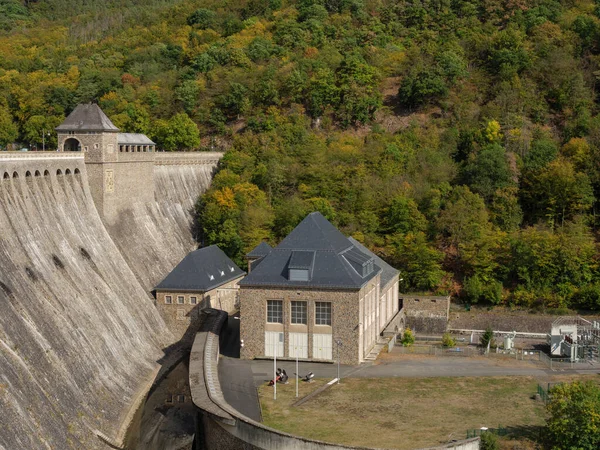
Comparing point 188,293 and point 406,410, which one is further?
point 188,293

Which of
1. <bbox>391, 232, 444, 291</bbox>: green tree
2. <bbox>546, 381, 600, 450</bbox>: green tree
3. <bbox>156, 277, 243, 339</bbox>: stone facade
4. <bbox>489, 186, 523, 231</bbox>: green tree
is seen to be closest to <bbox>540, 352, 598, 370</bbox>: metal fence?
<bbox>546, 381, 600, 450</bbox>: green tree

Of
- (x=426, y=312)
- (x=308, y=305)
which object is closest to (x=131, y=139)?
(x=308, y=305)

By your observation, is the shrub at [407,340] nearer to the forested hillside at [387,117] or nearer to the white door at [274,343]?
the white door at [274,343]

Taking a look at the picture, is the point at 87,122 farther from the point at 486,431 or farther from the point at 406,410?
the point at 486,431

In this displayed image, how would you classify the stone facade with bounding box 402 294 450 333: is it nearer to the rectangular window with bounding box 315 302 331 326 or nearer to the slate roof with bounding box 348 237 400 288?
the slate roof with bounding box 348 237 400 288

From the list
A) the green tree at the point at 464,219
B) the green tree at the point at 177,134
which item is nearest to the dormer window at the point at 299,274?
the green tree at the point at 464,219
